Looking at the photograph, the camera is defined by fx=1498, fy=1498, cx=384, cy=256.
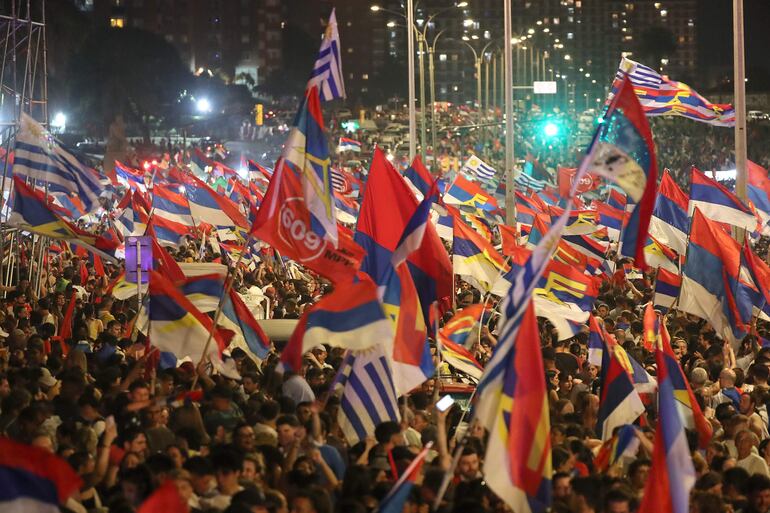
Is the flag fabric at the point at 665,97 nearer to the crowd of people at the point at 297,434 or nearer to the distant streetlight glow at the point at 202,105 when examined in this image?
the crowd of people at the point at 297,434

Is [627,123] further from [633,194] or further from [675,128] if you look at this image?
[675,128]

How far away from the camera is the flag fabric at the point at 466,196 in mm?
23922

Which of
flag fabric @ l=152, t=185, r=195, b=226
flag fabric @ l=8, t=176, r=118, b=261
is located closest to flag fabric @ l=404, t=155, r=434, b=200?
flag fabric @ l=152, t=185, r=195, b=226

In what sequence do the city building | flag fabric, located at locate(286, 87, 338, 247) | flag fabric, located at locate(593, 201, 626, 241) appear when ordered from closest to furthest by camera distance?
flag fabric, located at locate(286, 87, 338, 247) < flag fabric, located at locate(593, 201, 626, 241) < the city building

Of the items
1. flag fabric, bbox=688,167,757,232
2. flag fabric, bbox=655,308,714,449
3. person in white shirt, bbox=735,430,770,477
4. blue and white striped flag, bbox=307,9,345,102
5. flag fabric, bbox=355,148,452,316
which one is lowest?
person in white shirt, bbox=735,430,770,477

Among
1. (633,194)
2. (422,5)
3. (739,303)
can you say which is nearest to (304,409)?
(633,194)

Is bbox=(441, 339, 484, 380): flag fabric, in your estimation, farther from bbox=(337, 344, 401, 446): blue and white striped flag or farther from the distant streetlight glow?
the distant streetlight glow

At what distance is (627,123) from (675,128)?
82424mm

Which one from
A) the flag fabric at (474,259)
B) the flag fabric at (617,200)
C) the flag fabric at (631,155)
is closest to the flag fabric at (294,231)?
the flag fabric at (631,155)

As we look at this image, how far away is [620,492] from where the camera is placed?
701cm

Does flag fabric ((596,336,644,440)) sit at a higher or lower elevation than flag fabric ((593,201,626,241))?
higher

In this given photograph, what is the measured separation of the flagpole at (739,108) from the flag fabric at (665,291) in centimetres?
416

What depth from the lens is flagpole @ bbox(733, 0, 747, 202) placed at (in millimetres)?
20188

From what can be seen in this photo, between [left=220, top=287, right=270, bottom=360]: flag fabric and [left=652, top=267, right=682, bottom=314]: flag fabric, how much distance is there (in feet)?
19.4
